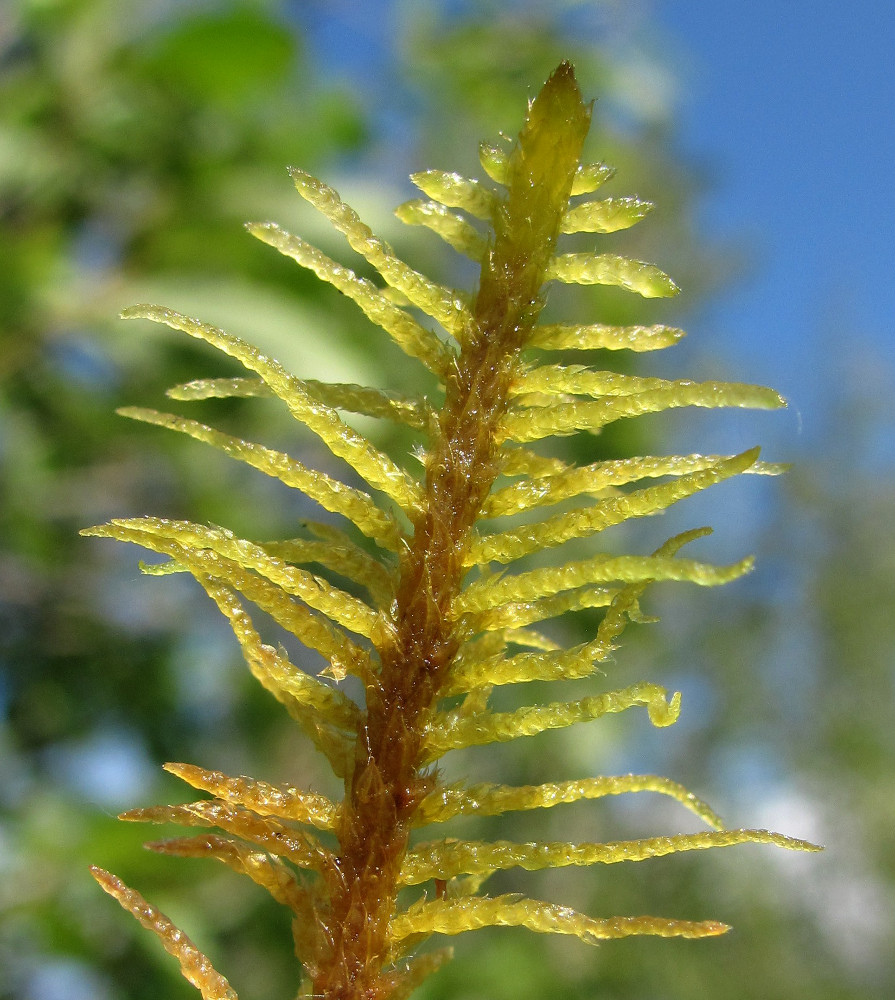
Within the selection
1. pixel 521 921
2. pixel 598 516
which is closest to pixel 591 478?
pixel 598 516

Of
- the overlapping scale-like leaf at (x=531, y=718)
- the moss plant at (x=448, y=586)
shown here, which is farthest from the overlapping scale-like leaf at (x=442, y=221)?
the overlapping scale-like leaf at (x=531, y=718)

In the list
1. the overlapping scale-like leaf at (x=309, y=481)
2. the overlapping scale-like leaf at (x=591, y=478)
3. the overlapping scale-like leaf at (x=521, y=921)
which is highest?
the overlapping scale-like leaf at (x=591, y=478)

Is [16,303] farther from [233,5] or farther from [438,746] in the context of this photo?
[438,746]

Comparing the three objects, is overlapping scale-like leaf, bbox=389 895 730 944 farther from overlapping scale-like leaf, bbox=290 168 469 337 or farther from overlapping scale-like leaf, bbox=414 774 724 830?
overlapping scale-like leaf, bbox=290 168 469 337

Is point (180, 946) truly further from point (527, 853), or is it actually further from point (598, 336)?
point (598, 336)

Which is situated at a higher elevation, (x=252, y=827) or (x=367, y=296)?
(x=367, y=296)

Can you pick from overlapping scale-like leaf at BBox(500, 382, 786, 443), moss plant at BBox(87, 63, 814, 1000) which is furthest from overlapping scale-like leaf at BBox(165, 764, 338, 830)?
overlapping scale-like leaf at BBox(500, 382, 786, 443)

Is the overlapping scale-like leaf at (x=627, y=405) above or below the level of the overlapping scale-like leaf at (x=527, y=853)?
above

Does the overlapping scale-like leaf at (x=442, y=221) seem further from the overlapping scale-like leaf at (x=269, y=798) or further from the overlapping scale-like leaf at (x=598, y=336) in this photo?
the overlapping scale-like leaf at (x=269, y=798)
